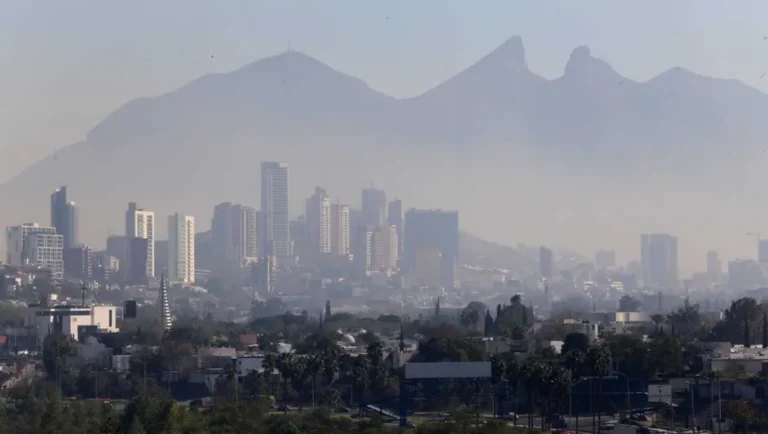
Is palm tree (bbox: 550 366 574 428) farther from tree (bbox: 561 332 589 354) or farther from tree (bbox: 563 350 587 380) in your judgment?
tree (bbox: 561 332 589 354)

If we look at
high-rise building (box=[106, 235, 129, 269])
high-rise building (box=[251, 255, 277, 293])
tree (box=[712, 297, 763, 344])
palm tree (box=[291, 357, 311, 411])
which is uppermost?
high-rise building (box=[106, 235, 129, 269])

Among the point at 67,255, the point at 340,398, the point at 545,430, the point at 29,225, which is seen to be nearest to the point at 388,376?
Answer: the point at 340,398

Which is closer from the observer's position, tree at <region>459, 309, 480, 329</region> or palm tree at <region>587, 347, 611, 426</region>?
palm tree at <region>587, 347, 611, 426</region>

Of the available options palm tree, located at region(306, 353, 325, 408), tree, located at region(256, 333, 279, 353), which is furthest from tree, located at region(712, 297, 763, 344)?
palm tree, located at region(306, 353, 325, 408)

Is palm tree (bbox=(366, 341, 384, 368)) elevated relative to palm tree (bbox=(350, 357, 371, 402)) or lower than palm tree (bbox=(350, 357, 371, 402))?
elevated

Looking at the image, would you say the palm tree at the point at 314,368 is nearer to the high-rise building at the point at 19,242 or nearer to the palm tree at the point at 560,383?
the palm tree at the point at 560,383

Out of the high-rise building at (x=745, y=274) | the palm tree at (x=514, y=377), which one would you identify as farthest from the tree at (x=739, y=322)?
the high-rise building at (x=745, y=274)

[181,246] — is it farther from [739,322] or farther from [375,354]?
[375,354]
